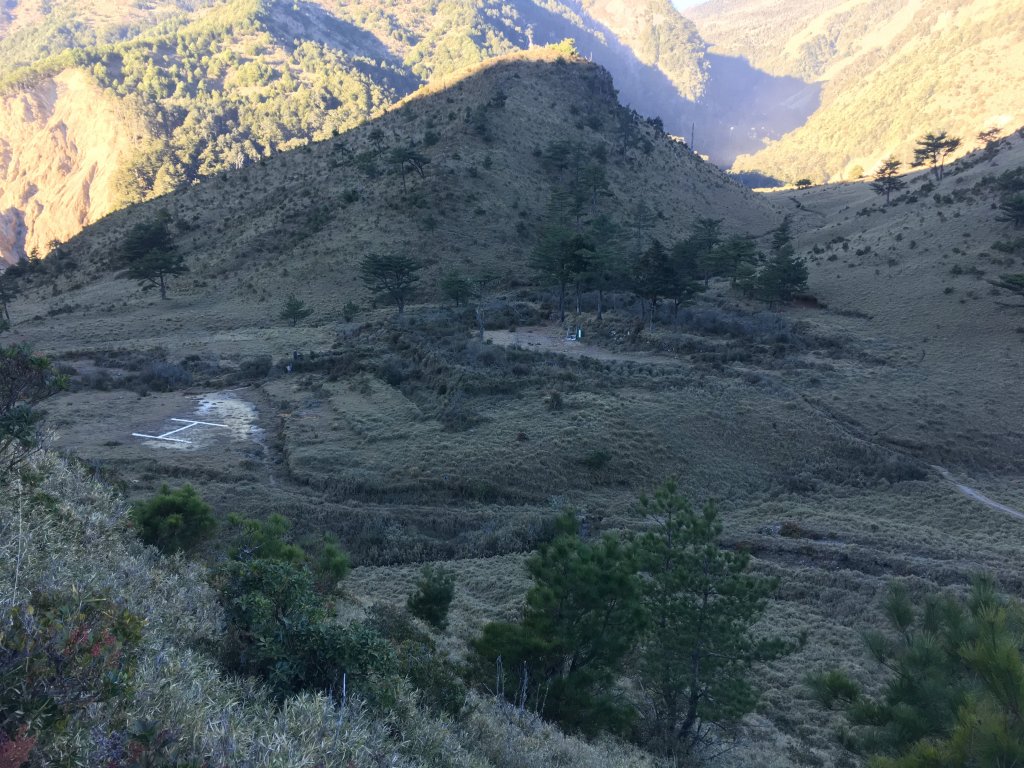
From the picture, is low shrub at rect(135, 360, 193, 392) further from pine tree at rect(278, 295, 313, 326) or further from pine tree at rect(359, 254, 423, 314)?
pine tree at rect(359, 254, 423, 314)

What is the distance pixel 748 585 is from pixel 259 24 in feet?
737

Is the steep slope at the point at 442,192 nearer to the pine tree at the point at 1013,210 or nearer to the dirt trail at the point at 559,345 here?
the dirt trail at the point at 559,345

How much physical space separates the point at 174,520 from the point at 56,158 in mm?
155063

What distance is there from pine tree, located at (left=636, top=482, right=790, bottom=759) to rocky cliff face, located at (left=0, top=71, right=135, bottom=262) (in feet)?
430

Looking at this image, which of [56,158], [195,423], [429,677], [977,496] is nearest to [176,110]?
[56,158]

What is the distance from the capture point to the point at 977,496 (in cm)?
2005

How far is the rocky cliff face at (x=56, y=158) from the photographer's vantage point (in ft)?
379

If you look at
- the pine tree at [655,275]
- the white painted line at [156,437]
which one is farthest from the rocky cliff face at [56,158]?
the pine tree at [655,275]

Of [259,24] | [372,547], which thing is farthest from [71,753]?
[259,24]

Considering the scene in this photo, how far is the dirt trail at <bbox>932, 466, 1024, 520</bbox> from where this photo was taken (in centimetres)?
1875

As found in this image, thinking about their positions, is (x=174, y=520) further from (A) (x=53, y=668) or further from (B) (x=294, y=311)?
(B) (x=294, y=311)

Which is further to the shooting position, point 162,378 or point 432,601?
point 162,378

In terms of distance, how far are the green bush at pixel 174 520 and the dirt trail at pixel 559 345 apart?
22932 mm

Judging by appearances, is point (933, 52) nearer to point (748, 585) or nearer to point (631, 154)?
point (631, 154)
